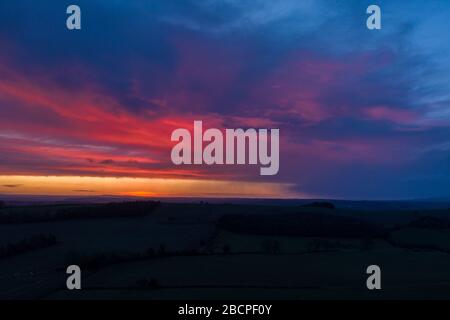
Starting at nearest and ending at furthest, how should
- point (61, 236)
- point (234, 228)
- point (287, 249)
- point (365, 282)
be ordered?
1. point (365, 282)
2. point (287, 249)
3. point (61, 236)
4. point (234, 228)

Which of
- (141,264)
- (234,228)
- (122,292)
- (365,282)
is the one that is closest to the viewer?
(122,292)

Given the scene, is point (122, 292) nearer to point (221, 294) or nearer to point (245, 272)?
point (221, 294)

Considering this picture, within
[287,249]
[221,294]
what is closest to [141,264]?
[221,294]

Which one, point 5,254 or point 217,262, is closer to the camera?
point 217,262

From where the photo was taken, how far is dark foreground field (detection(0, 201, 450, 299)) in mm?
18719

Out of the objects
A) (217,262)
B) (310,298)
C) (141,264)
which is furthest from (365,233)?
(310,298)

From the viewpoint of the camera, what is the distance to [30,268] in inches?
1011

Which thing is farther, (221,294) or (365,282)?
(365,282)

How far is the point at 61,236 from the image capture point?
37.7 metres

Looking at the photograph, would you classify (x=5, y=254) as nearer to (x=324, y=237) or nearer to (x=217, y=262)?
(x=217, y=262)

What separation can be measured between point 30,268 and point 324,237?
22.8m

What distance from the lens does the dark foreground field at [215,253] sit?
18719 mm

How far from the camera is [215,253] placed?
2898 cm

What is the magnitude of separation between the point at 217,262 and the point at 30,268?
10530 mm
